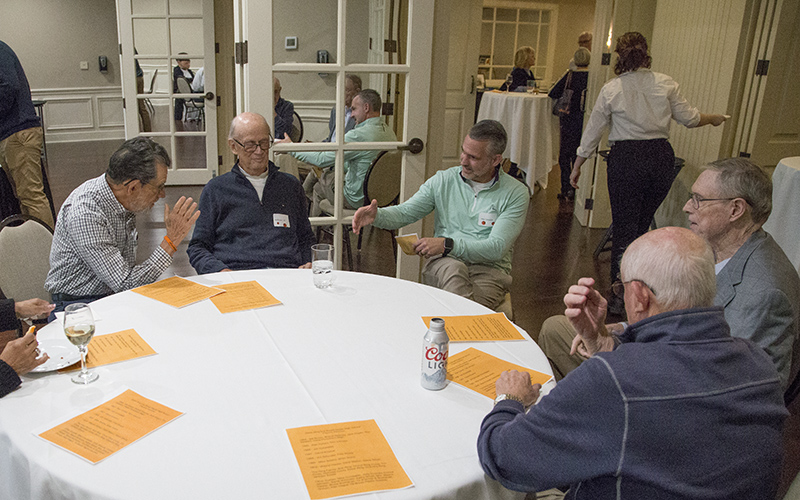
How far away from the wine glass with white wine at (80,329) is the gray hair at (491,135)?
5.69 ft

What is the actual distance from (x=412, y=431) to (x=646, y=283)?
21.4 inches

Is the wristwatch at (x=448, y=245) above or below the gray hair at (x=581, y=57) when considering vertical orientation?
below

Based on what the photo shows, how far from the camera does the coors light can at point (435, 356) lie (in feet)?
4.44

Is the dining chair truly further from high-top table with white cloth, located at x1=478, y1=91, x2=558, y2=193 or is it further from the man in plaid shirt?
high-top table with white cloth, located at x1=478, y1=91, x2=558, y2=193

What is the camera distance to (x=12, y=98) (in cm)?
393

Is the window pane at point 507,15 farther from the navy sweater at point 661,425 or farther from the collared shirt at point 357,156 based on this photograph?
the navy sweater at point 661,425

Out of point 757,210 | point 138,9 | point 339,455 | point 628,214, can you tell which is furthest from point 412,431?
point 138,9

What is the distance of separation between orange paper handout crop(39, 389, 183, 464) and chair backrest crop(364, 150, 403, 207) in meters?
2.03

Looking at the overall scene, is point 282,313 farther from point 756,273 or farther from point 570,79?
point 570,79

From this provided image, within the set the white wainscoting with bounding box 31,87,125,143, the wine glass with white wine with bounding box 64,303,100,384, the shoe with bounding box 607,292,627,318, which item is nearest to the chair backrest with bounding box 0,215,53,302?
the wine glass with white wine with bounding box 64,303,100,384

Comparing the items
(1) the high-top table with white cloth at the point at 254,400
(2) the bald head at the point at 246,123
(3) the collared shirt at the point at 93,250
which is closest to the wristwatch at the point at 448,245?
(1) the high-top table with white cloth at the point at 254,400

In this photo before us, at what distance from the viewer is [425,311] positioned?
188cm

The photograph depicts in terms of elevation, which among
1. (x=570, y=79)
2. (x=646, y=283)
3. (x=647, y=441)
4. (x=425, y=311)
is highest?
(x=570, y=79)

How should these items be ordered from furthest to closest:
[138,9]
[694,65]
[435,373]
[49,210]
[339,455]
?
[138,9], [694,65], [49,210], [435,373], [339,455]
